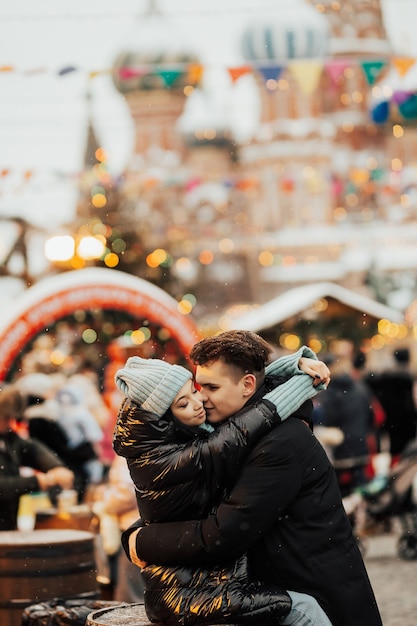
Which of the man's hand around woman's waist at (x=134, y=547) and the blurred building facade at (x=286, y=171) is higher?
the blurred building facade at (x=286, y=171)

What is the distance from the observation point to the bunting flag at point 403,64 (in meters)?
14.5

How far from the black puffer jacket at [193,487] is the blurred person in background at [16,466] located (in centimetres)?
310

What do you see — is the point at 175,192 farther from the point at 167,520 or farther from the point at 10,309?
the point at 167,520

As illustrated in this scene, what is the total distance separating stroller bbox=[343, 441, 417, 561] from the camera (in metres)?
11.7

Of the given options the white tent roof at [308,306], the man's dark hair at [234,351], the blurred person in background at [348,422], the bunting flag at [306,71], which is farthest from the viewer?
the bunting flag at [306,71]

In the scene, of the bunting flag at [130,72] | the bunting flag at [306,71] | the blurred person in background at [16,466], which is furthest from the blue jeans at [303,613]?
the bunting flag at [306,71]

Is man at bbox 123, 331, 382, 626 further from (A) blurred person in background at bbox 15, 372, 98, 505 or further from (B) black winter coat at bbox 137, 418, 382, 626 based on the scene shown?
(A) blurred person in background at bbox 15, 372, 98, 505

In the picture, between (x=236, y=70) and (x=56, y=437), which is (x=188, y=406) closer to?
(x=56, y=437)

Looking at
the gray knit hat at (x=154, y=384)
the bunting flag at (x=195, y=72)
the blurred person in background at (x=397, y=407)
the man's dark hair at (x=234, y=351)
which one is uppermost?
the bunting flag at (x=195, y=72)

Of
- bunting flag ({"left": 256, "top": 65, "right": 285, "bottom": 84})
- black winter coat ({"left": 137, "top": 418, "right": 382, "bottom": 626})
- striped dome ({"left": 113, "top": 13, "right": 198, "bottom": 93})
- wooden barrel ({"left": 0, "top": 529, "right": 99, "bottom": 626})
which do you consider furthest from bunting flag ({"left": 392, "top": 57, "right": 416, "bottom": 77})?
striped dome ({"left": 113, "top": 13, "right": 198, "bottom": 93})

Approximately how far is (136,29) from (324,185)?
12.9 meters

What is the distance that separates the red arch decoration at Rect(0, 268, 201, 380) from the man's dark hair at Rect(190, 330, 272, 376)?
6714mm

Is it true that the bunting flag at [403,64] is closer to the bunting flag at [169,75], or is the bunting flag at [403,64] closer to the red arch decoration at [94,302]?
the bunting flag at [169,75]

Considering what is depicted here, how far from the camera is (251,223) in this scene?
263 ft
